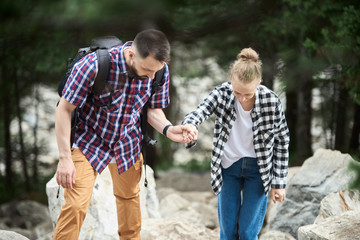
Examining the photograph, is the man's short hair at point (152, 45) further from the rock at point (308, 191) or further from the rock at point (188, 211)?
the rock at point (188, 211)

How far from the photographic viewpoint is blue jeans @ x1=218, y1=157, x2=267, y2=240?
11.3ft

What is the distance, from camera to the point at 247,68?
309 centimetres

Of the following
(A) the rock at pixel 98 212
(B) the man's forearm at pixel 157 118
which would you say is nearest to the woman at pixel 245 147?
(B) the man's forearm at pixel 157 118

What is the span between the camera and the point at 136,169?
132 inches

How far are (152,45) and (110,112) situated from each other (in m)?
0.58

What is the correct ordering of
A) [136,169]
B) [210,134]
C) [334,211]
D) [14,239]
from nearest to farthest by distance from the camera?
[136,169] < [14,239] < [334,211] < [210,134]

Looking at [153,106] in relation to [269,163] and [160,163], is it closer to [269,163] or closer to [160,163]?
[269,163]

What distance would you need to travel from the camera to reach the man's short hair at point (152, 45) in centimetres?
280

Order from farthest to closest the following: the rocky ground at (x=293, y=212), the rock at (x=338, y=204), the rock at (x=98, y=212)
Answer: the rock at (x=98, y=212)
the rock at (x=338, y=204)
the rocky ground at (x=293, y=212)

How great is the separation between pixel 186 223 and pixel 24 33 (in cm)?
424

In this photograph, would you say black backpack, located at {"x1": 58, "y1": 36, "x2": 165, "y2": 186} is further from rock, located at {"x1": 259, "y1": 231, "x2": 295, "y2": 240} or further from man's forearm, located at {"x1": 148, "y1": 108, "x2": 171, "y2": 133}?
rock, located at {"x1": 259, "y1": 231, "x2": 295, "y2": 240}

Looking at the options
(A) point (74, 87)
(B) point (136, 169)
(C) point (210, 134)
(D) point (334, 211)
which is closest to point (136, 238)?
(B) point (136, 169)

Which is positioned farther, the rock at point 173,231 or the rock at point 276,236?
the rock at point 276,236

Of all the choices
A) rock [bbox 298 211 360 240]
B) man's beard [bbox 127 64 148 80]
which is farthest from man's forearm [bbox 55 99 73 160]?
rock [bbox 298 211 360 240]
